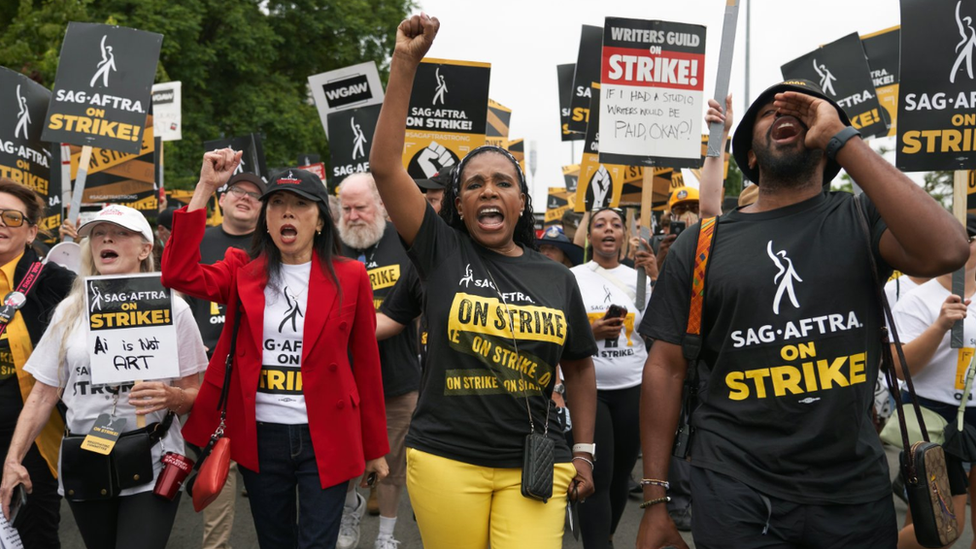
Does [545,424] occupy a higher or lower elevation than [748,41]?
lower

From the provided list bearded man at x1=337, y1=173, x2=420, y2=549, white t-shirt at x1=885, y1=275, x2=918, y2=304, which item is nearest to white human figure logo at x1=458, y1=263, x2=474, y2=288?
bearded man at x1=337, y1=173, x2=420, y2=549

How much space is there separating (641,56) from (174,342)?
400cm

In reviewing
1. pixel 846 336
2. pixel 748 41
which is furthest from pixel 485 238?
pixel 748 41

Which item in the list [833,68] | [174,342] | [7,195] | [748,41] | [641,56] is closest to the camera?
[174,342]

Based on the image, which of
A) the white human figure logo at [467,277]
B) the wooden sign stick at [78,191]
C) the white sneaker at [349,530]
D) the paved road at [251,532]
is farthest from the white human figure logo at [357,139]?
the white human figure logo at [467,277]

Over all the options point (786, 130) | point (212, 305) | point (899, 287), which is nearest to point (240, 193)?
point (212, 305)

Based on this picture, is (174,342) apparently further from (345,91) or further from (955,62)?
(345,91)

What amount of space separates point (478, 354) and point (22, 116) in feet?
15.6

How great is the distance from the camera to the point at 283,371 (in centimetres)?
372

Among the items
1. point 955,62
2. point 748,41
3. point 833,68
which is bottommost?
point 955,62

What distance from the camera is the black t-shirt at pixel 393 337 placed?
Answer: 18.7 ft

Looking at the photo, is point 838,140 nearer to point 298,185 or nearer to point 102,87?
point 298,185

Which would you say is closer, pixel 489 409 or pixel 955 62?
pixel 489 409

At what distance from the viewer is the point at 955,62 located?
4602 millimetres
